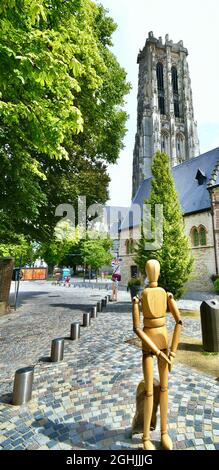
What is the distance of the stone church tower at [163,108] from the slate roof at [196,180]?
19620mm

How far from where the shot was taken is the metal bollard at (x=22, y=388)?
4102 millimetres

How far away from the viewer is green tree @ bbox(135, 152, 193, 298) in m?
12.5

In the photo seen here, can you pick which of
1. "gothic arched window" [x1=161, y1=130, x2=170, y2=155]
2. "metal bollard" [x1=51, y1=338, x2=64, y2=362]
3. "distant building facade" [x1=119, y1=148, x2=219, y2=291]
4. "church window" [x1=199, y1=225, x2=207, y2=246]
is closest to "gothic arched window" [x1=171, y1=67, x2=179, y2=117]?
"gothic arched window" [x1=161, y1=130, x2=170, y2=155]

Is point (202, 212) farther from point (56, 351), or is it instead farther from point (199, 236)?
point (56, 351)

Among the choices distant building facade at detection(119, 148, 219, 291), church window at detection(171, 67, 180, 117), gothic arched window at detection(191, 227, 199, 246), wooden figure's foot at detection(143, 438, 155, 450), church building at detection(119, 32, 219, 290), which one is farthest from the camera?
church window at detection(171, 67, 180, 117)

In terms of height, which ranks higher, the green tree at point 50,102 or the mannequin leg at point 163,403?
the green tree at point 50,102

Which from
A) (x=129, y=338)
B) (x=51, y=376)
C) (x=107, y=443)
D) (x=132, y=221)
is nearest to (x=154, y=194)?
(x=129, y=338)

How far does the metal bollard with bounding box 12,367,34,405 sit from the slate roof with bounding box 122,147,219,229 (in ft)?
69.8

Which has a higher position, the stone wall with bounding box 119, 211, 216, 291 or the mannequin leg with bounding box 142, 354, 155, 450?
the stone wall with bounding box 119, 211, 216, 291

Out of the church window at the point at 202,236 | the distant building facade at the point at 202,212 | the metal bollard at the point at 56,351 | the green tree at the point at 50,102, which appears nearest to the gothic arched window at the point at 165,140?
the distant building facade at the point at 202,212

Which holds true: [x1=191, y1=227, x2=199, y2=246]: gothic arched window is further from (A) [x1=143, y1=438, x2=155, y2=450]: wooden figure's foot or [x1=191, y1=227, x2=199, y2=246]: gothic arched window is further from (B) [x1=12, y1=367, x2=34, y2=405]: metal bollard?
(A) [x1=143, y1=438, x2=155, y2=450]: wooden figure's foot

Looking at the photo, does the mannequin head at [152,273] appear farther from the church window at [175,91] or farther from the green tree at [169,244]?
the church window at [175,91]
